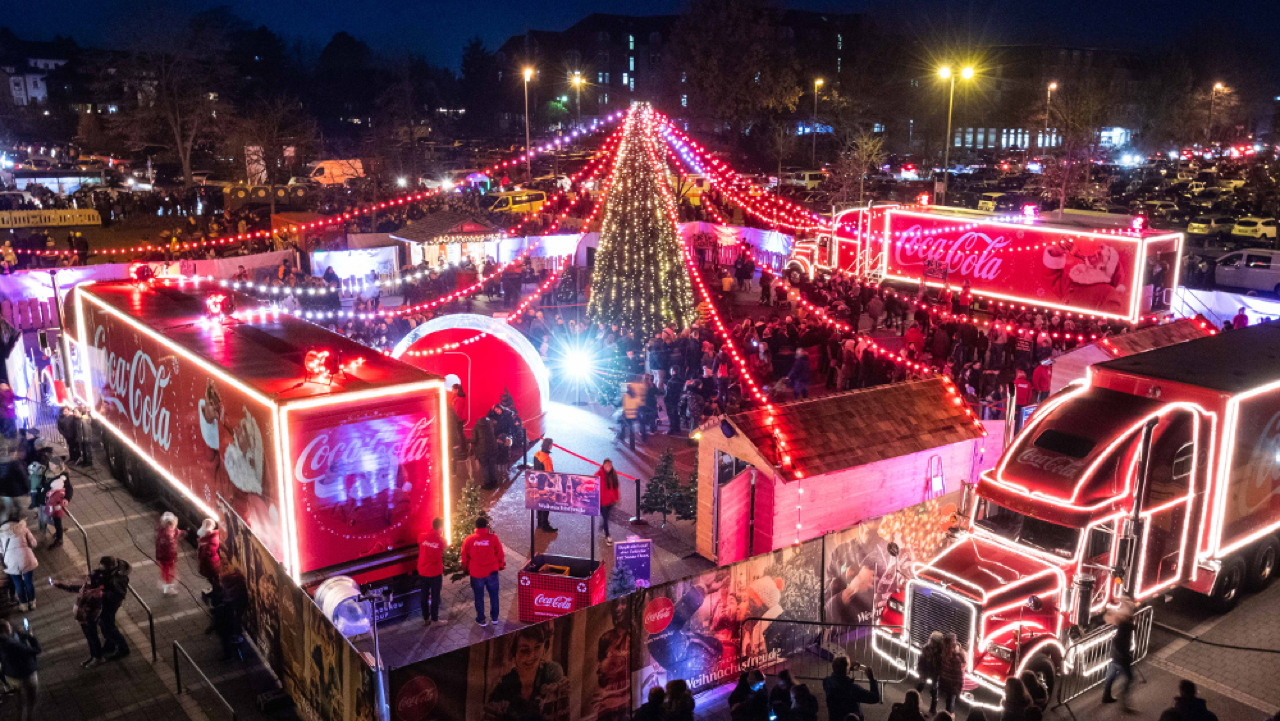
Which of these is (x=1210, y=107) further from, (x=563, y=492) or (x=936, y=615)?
(x=563, y=492)

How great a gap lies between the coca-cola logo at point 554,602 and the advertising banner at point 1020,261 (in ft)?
58.9

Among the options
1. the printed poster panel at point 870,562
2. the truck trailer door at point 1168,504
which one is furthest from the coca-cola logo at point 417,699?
the truck trailer door at point 1168,504

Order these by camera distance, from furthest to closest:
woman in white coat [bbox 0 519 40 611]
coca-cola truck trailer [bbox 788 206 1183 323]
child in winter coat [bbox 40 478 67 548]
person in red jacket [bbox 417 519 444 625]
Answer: coca-cola truck trailer [bbox 788 206 1183 323]
child in winter coat [bbox 40 478 67 548]
woman in white coat [bbox 0 519 40 611]
person in red jacket [bbox 417 519 444 625]

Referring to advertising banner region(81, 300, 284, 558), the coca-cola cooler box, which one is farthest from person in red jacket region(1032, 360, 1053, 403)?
advertising banner region(81, 300, 284, 558)

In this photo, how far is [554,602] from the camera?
1048 cm

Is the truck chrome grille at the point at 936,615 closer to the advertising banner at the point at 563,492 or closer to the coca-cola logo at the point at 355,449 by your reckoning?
the advertising banner at the point at 563,492

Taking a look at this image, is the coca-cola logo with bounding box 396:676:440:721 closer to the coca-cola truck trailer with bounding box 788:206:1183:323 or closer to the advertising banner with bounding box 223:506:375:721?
the advertising banner with bounding box 223:506:375:721

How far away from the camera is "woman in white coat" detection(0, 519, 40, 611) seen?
427 inches

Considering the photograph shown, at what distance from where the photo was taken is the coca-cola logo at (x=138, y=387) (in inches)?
511

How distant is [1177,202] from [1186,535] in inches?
1722

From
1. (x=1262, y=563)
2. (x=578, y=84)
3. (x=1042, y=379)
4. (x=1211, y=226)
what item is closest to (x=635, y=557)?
(x=1262, y=563)

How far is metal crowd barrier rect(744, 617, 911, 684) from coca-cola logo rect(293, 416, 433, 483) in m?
3.91

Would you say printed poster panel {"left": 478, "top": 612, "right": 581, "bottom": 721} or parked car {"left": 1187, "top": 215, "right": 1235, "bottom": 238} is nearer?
printed poster panel {"left": 478, "top": 612, "right": 581, "bottom": 721}

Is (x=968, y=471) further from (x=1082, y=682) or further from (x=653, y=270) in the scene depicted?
(x=653, y=270)
